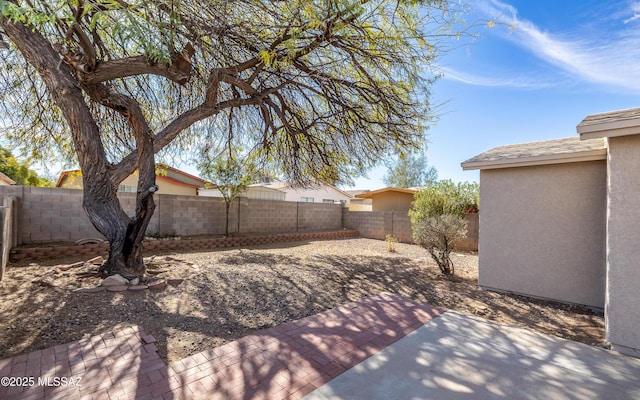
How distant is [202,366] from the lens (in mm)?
2777

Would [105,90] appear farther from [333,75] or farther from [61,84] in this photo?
[333,75]

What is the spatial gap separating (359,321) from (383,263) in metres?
4.71

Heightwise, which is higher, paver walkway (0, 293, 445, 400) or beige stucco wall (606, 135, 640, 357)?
beige stucco wall (606, 135, 640, 357)

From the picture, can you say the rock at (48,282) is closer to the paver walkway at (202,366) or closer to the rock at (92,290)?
the rock at (92,290)

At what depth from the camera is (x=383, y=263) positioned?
8570 mm

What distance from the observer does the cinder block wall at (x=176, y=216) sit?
7.62 metres

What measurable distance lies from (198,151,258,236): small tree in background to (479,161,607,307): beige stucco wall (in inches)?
305

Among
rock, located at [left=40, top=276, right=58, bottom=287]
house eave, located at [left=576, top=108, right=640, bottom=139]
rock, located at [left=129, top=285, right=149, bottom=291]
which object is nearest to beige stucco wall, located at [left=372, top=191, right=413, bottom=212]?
house eave, located at [left=576, top=108, right=640, bottom=139]

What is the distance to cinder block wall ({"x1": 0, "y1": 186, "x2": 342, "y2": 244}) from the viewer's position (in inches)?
300

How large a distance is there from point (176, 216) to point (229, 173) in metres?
2.47

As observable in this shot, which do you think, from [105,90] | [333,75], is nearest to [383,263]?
[333,75]

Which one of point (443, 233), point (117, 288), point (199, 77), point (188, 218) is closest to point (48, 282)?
point (117, 288)

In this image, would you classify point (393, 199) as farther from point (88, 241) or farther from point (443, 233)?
→ point (88, 241)

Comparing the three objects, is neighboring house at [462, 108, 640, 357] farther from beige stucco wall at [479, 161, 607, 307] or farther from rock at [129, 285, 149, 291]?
rock at [129, 285, 149, 291]
